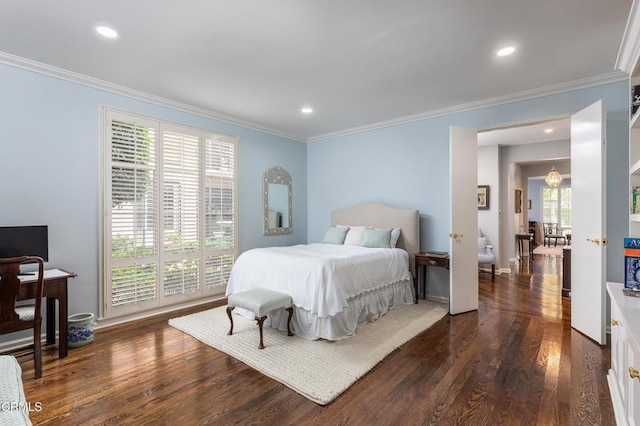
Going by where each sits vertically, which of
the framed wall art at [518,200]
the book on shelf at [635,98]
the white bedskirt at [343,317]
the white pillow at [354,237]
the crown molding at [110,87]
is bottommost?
the white bedskirt at [343,317]

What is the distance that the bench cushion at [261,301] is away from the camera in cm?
300

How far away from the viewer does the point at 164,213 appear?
411 centimetres

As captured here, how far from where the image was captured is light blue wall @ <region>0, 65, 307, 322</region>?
9.97ft

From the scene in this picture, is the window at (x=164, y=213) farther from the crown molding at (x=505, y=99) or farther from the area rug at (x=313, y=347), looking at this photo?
the crown molding at (x=505, y=99)

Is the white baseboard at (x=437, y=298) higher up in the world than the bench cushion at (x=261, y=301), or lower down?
lower down

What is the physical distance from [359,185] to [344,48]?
2929 millimetres

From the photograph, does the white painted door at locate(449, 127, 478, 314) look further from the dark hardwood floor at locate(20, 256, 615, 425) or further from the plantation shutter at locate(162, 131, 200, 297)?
the plantation shutter at locate(162, 131, 200, 297)

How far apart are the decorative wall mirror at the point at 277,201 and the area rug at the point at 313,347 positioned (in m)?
1.89

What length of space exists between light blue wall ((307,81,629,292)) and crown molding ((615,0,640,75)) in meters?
0.67

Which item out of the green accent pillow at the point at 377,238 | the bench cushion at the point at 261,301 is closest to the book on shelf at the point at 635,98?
the green accent pillow at the point at 377,238

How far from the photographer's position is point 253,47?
2.82 meters

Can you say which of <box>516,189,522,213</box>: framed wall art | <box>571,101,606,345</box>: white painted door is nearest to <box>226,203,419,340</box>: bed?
<box>571,101,606,345</box>: white painted door

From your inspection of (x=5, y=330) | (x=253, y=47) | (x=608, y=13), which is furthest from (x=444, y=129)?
(x=5, y=330)

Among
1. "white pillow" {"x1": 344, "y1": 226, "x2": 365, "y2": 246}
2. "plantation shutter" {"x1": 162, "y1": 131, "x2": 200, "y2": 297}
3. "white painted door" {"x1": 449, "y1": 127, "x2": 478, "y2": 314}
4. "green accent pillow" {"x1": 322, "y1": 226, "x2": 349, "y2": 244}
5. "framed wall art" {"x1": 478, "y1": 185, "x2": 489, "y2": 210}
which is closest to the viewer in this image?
"white painted door" {"x1": 449, "y1": 127, "x2": 478, "y2": 314}
